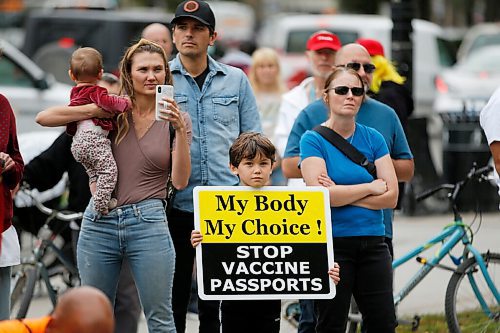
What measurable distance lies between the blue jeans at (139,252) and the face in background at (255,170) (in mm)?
438

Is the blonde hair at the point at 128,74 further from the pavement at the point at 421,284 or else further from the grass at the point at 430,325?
the grass at the point at 430,325

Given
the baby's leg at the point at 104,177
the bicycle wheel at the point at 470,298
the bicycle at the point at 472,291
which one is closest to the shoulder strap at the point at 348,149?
the baby's leg at the point at 104,177

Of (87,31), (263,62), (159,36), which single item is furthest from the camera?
(87,31)

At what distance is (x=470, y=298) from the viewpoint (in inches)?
296

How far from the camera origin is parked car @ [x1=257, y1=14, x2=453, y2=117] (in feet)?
73.3

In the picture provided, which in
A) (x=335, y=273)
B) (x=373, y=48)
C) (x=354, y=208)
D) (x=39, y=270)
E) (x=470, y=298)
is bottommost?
(x=470, y=298)

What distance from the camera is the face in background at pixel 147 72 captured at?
5984 millimetres

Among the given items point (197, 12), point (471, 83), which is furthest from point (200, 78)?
point (471, 83)

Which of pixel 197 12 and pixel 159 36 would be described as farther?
pixel 159 36

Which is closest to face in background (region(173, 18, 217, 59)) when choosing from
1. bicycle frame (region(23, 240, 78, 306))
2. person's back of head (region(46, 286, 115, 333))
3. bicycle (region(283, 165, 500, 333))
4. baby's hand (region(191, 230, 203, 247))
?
baby's hand (region(191, 230, 203, 247))

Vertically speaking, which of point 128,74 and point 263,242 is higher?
point 128,74

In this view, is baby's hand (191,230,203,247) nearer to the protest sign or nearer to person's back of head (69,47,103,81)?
the protest sign

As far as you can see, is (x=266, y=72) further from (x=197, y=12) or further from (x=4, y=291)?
(x=4, y=291)

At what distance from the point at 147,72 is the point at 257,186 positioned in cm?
75
